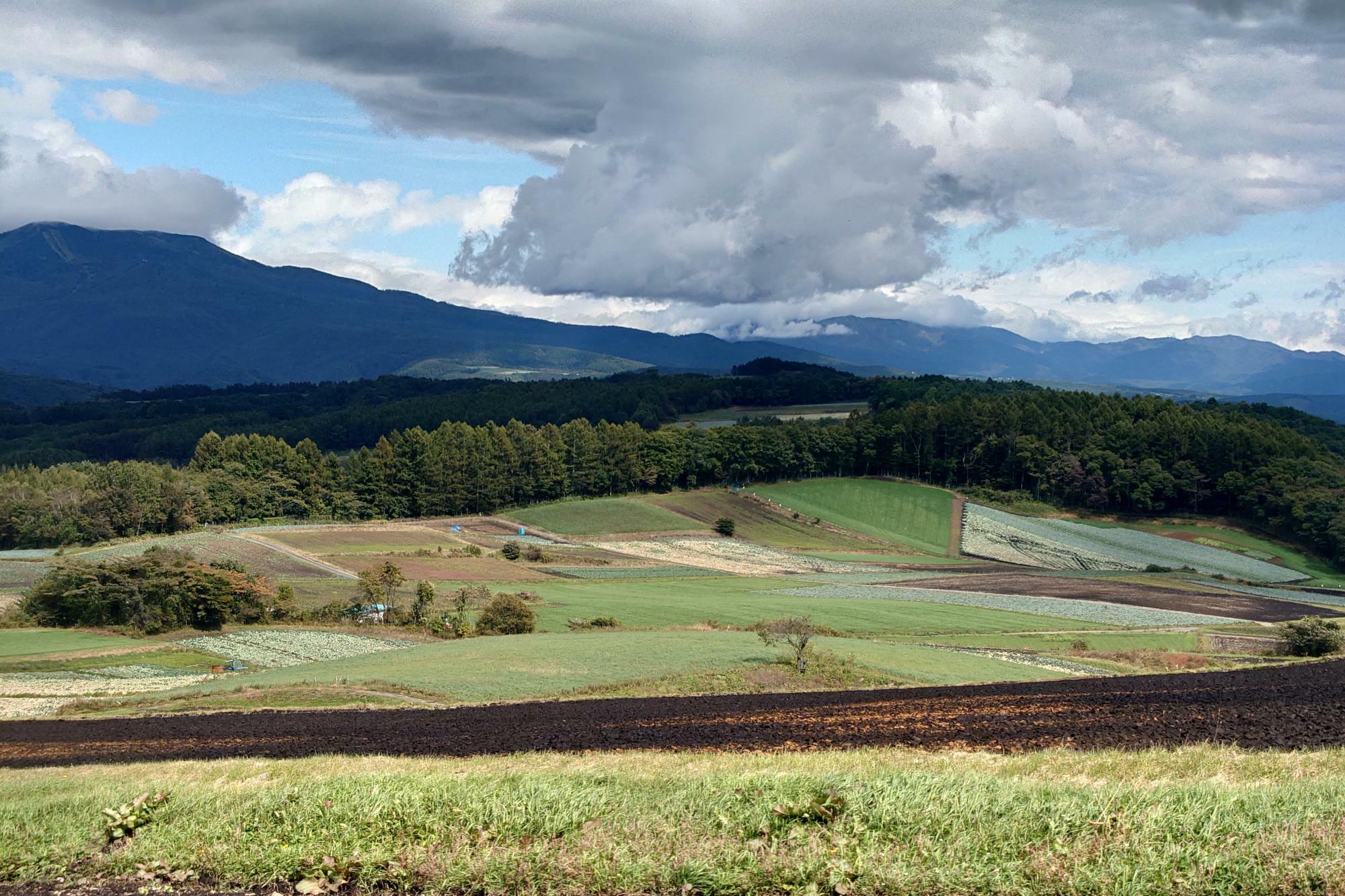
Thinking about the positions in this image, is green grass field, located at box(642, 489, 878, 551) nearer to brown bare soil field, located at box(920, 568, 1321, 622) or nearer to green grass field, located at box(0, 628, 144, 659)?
brown bare soil field, located at box(920, 568, 1321, 622)

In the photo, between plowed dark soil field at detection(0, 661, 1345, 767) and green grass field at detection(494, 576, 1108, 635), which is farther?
green grass field at detection(494, 576, 1108, 635)

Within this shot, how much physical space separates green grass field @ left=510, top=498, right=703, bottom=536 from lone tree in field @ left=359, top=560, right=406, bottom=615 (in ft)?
187

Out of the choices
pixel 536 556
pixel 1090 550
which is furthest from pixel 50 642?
pixel 1090 550

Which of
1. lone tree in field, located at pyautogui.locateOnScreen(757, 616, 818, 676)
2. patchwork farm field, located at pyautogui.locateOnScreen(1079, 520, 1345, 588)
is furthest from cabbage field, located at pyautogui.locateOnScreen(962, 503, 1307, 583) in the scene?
lone tree in field, located at pyautogui.locateOnScreen(757, 616, 818, 676)

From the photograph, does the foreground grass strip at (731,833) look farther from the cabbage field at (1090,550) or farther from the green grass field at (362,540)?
the cabbage field at (1090,550)

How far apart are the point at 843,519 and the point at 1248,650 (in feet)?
296

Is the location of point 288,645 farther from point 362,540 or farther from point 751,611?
point 362,540

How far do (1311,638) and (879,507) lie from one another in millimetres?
102343

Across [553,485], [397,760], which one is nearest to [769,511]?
[553,485]

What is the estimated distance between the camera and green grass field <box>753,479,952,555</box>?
142125mm

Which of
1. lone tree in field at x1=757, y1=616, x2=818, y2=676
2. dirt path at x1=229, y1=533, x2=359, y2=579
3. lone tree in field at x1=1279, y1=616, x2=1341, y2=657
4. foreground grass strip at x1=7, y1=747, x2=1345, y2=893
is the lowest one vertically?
dirt path at x1=229, y1=533, x2=359, y2=579

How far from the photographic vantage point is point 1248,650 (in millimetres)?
→ 60438

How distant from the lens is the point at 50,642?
64000mm

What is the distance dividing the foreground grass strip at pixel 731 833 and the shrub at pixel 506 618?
53948 mm
